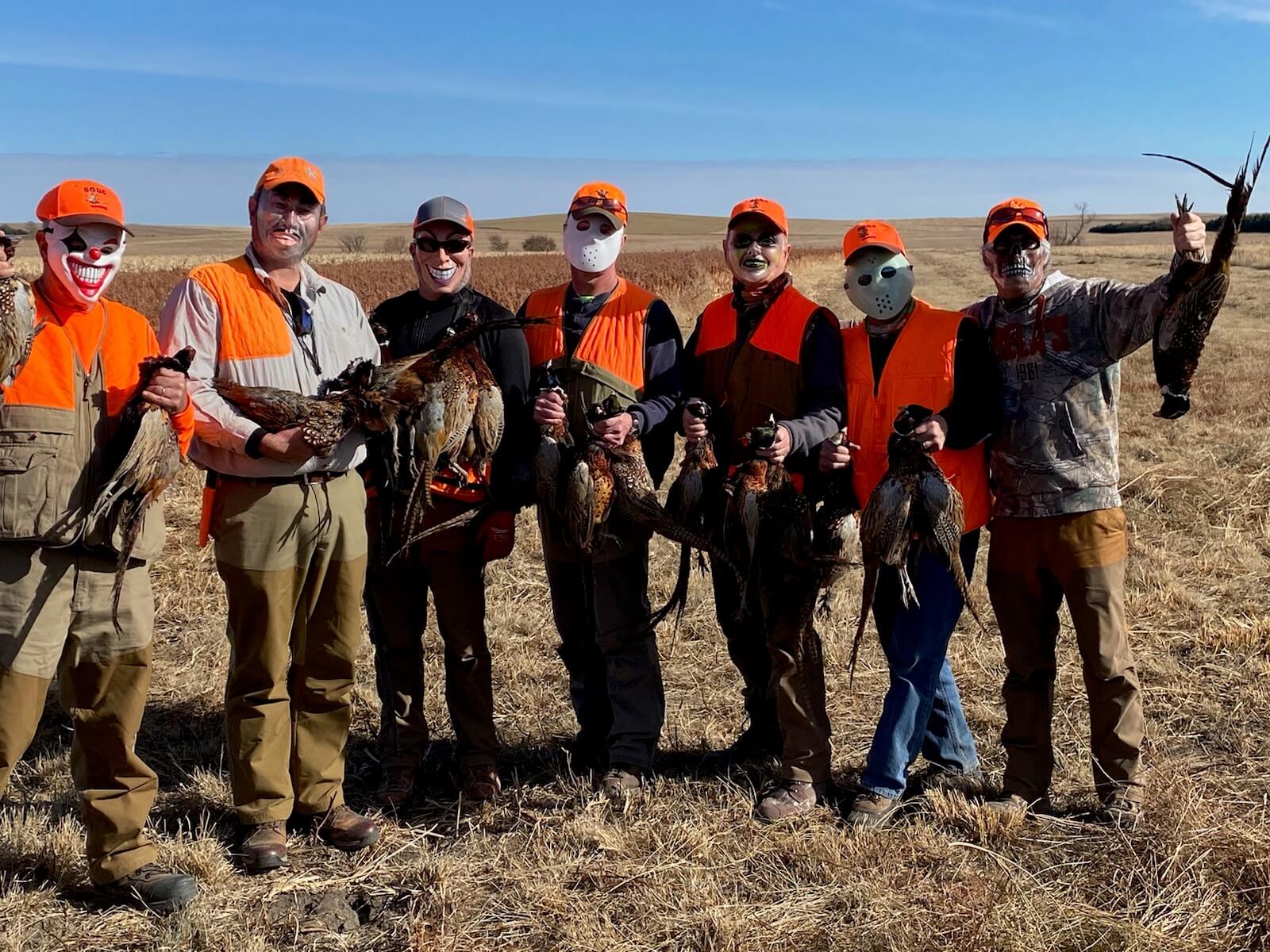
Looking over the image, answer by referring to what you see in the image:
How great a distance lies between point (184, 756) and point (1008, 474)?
176 inches

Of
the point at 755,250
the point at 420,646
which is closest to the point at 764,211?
the point at 755,250

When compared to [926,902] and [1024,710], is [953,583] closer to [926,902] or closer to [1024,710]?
[1024,710]

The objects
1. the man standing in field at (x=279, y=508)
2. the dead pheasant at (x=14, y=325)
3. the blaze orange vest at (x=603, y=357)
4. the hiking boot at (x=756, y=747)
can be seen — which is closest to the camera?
the dead pheasant at (x=14, y=325)

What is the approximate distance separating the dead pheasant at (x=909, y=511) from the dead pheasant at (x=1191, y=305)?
0.90 meters

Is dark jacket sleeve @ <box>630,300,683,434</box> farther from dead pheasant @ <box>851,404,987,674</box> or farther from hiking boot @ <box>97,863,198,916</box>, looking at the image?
hiking boot @ <box>97,863,198,916</box>

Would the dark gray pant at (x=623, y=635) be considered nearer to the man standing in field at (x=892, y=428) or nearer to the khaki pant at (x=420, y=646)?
the khaki pant at (x=420, y=646)

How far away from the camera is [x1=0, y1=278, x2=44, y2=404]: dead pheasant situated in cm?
356

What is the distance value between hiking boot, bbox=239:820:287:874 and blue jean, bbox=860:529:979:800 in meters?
2.59

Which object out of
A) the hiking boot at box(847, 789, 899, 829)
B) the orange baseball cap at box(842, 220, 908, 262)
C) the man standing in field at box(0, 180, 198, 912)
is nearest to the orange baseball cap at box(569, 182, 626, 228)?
the orange baseball cap at box(842, 220, 908, 262)

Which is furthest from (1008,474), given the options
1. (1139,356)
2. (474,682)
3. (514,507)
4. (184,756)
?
(1139,356)

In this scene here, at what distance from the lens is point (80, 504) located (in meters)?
3.87

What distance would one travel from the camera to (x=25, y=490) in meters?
3.75

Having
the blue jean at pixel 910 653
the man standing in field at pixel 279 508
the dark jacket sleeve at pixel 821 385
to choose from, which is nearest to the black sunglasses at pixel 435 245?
the man standing in field at pixel 279 508

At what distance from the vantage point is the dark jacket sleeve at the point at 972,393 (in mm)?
4445
